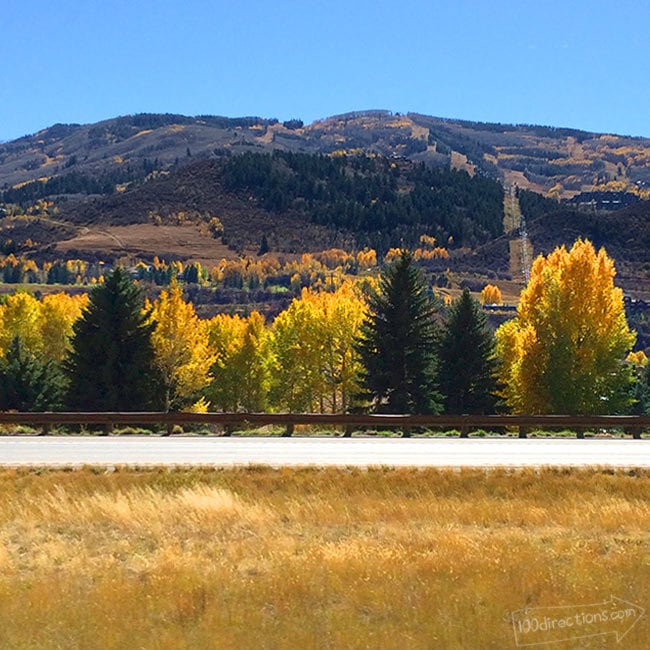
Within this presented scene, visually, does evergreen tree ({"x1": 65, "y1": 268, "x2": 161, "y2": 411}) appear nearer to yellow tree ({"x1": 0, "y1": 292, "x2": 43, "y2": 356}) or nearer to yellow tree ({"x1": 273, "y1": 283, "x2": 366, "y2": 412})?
yellow tree ({"x1": 273, "y1": 283, "x2": 366, "y2": 412})

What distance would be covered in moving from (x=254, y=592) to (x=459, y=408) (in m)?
34.0

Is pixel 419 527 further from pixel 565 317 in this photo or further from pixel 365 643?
pixel 565 317

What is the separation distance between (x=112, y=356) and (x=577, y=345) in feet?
78.6

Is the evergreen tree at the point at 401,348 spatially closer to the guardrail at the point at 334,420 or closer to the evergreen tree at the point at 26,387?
the guardrail at the point at 334,420

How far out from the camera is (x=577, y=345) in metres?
44.0

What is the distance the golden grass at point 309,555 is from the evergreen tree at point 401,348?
22.8 metres

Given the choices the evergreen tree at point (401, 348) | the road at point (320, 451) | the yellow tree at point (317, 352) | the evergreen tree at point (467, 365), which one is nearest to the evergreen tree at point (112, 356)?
the road at point (320, 451)

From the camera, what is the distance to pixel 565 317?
44.0 metres

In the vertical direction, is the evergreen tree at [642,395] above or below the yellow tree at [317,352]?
below

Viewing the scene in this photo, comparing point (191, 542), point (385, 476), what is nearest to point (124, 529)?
point (191, 542)

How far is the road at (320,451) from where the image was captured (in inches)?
893

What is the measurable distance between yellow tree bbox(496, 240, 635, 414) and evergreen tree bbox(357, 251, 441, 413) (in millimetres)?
4491

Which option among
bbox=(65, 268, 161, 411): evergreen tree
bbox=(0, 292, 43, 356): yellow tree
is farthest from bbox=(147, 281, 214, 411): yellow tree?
bbox=(0, 292, 43, 356): yellow tree

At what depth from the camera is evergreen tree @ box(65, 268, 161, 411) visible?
3881 cm
